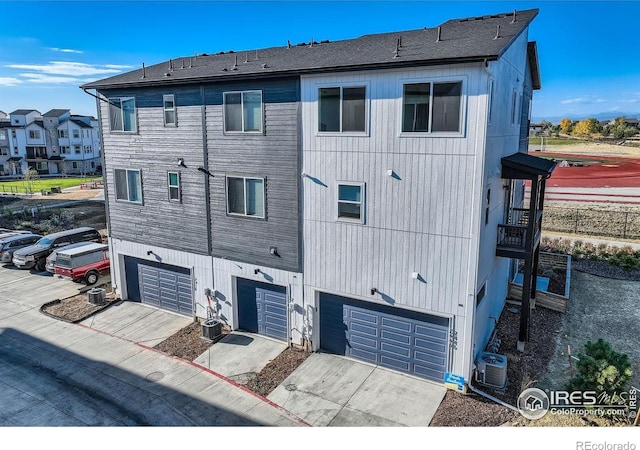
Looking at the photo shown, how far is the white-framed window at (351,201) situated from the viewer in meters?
12.9

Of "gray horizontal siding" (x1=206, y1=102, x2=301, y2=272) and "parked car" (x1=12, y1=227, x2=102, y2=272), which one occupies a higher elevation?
"gray horizontal siding" (x1=206, y1=102, x2=301, y2=272)

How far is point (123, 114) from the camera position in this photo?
693 inches

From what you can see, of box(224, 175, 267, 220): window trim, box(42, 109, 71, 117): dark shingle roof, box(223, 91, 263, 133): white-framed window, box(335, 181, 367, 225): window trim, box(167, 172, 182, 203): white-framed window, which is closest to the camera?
box(335, 181, 367, 225): window trim

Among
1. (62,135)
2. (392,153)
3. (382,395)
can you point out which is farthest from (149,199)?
(62,135)

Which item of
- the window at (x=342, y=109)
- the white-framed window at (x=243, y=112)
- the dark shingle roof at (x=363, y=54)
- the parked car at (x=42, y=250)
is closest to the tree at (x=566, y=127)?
the dark shingle roof at (x=363, y=54)

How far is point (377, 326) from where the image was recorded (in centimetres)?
1332

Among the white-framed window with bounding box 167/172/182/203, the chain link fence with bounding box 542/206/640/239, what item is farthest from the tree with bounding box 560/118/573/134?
the white-framed window with bounding box 167/172/182/203

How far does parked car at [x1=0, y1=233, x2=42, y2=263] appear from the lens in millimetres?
24212

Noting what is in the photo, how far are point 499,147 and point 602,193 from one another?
118 feet

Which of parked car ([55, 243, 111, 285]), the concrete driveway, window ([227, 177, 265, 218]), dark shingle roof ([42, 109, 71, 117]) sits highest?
dark shingle roof ([42, 109, 71, 117])

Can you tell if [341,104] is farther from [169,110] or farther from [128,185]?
[128,185]

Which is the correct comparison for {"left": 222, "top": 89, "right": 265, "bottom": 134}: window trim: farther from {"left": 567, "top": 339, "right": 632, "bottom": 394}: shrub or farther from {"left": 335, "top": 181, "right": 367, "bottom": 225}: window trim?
{"left": 567, "top": 339, "right": 632, "bottom": 394}: shrub

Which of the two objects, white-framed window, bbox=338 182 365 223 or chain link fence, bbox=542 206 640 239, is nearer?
white-framed window, bbox=338 182 365 223

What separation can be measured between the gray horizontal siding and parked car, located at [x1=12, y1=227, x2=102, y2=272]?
42.7 ft
